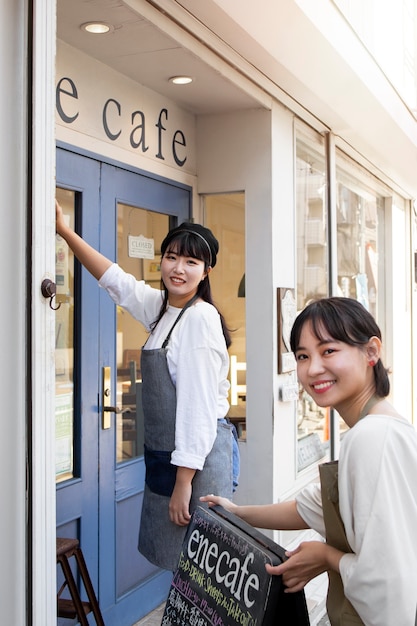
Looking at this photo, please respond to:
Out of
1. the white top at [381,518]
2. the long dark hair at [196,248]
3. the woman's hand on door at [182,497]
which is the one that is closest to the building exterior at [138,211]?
the woman's hand on door at [182,497]

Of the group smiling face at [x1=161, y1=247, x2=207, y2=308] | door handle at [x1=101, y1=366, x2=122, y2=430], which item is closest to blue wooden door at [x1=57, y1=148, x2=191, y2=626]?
door handle at [x1=101, y1=366, x2=122, y2=430]

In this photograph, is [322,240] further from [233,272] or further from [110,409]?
[110,409]

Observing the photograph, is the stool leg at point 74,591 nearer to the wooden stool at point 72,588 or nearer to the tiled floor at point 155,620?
the wooden stool at point 72,588

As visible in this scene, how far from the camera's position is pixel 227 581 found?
1.77 m

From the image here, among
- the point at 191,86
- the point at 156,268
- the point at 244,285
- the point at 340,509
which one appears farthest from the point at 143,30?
the point at 340,509

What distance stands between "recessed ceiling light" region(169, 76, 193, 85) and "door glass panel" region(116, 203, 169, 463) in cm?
70

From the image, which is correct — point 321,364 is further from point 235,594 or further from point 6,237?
point 6,237

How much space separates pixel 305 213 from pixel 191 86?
55.9 inches

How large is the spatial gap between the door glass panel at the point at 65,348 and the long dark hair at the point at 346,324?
5.62 feet

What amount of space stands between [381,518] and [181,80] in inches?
112

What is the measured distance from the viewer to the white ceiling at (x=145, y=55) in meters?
2.96

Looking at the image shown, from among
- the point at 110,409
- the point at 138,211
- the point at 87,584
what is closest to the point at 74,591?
the point at 87,584

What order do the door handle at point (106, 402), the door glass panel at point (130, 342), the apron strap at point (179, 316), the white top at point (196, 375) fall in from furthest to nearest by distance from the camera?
the door glass panel at point (130, 342) → the door handle at point (106, 402) → the apron strap at point (179, 316) → the white top at point (196, 375)

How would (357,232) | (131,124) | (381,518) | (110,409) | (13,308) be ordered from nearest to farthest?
(381,518)
(13,308)
(110,409)
(131,124)
(357,232)
